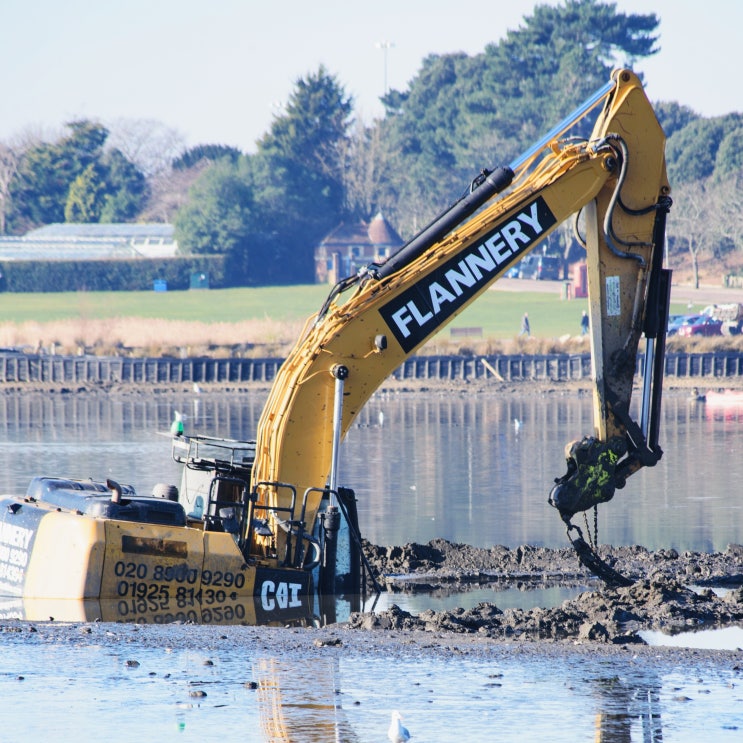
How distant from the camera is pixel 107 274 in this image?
114500 mm

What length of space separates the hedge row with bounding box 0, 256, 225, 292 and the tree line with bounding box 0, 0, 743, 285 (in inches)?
63.0

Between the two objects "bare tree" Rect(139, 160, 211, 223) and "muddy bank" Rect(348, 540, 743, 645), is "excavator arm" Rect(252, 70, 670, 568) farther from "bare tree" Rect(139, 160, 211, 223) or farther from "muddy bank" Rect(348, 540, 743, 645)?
"bare tree" Rect(139, 160, 211, 223)

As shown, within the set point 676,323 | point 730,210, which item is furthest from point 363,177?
point 676,323

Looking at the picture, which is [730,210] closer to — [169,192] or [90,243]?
[90,243]

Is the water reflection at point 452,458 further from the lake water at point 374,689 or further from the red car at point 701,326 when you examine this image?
the red car at point 701,326

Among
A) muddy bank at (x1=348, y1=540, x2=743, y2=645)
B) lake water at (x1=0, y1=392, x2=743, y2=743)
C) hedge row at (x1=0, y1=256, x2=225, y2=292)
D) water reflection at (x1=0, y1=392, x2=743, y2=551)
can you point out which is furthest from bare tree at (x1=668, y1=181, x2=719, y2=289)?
muddy bank at (x1=348, y1=540, x2=743, y2=645)

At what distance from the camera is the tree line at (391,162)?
4537 inches

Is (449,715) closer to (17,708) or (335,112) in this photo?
(17,708)

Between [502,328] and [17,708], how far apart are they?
256 feet

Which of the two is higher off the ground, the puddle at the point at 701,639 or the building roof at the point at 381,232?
the building roof at the point at 381,232

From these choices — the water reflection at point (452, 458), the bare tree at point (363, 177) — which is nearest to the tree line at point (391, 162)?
the bare tree at point (363, 177)

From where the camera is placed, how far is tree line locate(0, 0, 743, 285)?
115250mm

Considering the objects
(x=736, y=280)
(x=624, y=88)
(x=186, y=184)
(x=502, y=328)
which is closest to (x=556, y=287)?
(x=736, y=280)

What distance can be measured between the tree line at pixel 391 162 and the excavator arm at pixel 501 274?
93.6 metres
